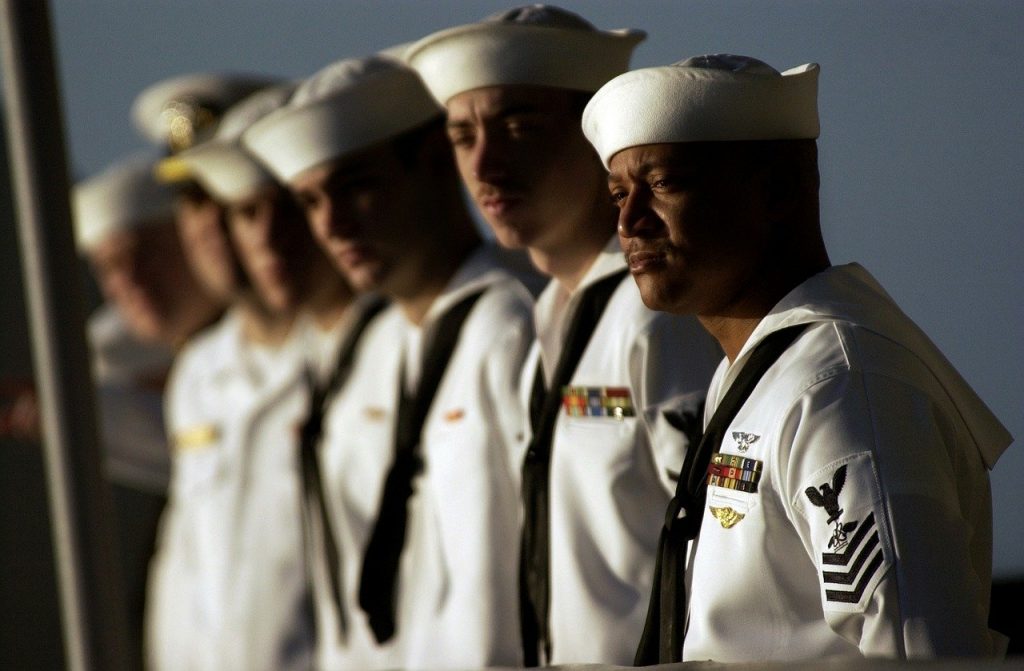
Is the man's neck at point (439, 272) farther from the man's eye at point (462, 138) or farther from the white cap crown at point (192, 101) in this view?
the white cap crown at point (192, 101)

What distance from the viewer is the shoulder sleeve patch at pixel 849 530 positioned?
174 centimetres

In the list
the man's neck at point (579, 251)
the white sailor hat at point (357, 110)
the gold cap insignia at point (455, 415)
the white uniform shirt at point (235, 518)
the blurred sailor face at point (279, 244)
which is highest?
the white sailor hat at point (357, 110)

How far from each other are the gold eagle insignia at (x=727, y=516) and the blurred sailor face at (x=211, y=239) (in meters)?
2.90

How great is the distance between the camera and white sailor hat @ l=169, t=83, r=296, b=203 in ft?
12.8

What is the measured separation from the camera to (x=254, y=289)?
4617 mm

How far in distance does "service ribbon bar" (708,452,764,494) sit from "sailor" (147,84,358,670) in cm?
198

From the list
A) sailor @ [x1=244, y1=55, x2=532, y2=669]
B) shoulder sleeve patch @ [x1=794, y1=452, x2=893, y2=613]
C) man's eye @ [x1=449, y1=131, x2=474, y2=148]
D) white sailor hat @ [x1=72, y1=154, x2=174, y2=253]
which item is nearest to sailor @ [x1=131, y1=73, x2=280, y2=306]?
white sailor hat @ [x1=72, y1=154, x2=174, y2=253]

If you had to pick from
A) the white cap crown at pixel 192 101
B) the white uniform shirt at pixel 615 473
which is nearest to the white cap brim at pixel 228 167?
the white cap crown at pixel 192 101

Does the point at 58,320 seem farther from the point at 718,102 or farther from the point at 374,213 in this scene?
the point at 374,213

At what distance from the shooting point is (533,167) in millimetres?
2508

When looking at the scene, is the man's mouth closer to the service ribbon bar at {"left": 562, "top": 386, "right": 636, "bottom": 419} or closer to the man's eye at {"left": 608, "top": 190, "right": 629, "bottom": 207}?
the man's eye at {"left": 608, "top": 190, "right": 629, "bottom": 207}

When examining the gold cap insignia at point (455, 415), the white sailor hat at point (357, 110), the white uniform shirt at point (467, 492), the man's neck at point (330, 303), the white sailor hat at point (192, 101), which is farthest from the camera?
the white sailor hat at point (192, 101)

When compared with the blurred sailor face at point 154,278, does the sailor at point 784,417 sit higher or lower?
higher

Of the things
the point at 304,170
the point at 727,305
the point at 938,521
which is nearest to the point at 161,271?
the point at 304,170
